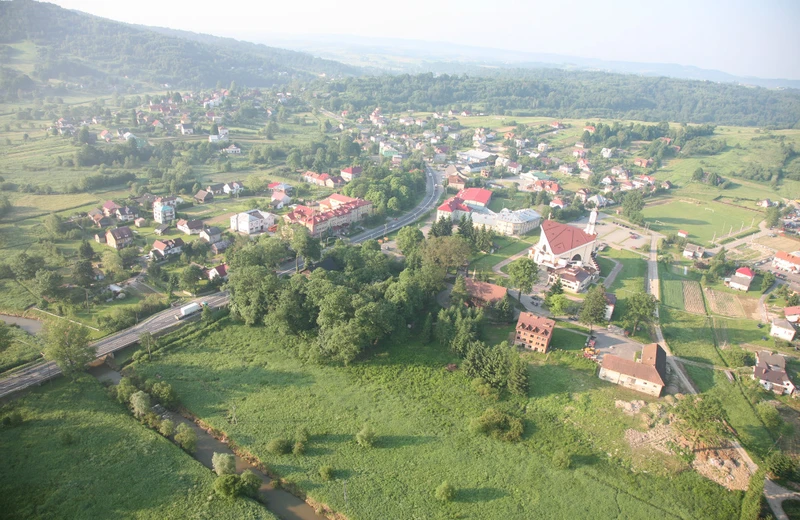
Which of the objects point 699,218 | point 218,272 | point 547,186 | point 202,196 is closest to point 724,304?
point 699,218

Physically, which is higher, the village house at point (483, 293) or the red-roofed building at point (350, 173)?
the red-roofed building at point (350, 173)

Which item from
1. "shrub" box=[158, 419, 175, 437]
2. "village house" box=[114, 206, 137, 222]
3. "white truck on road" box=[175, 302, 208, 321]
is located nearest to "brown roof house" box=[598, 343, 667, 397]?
"shrub" box=[158, 419, 175, 437]

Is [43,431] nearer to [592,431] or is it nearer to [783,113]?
[592,431]

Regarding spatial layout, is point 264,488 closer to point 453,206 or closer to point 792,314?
point 792,314

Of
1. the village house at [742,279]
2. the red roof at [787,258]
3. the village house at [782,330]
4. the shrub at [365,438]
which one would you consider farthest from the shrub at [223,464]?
the red roof at [787,258]

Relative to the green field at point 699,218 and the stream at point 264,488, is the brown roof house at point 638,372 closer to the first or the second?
the stream at point 264,488
